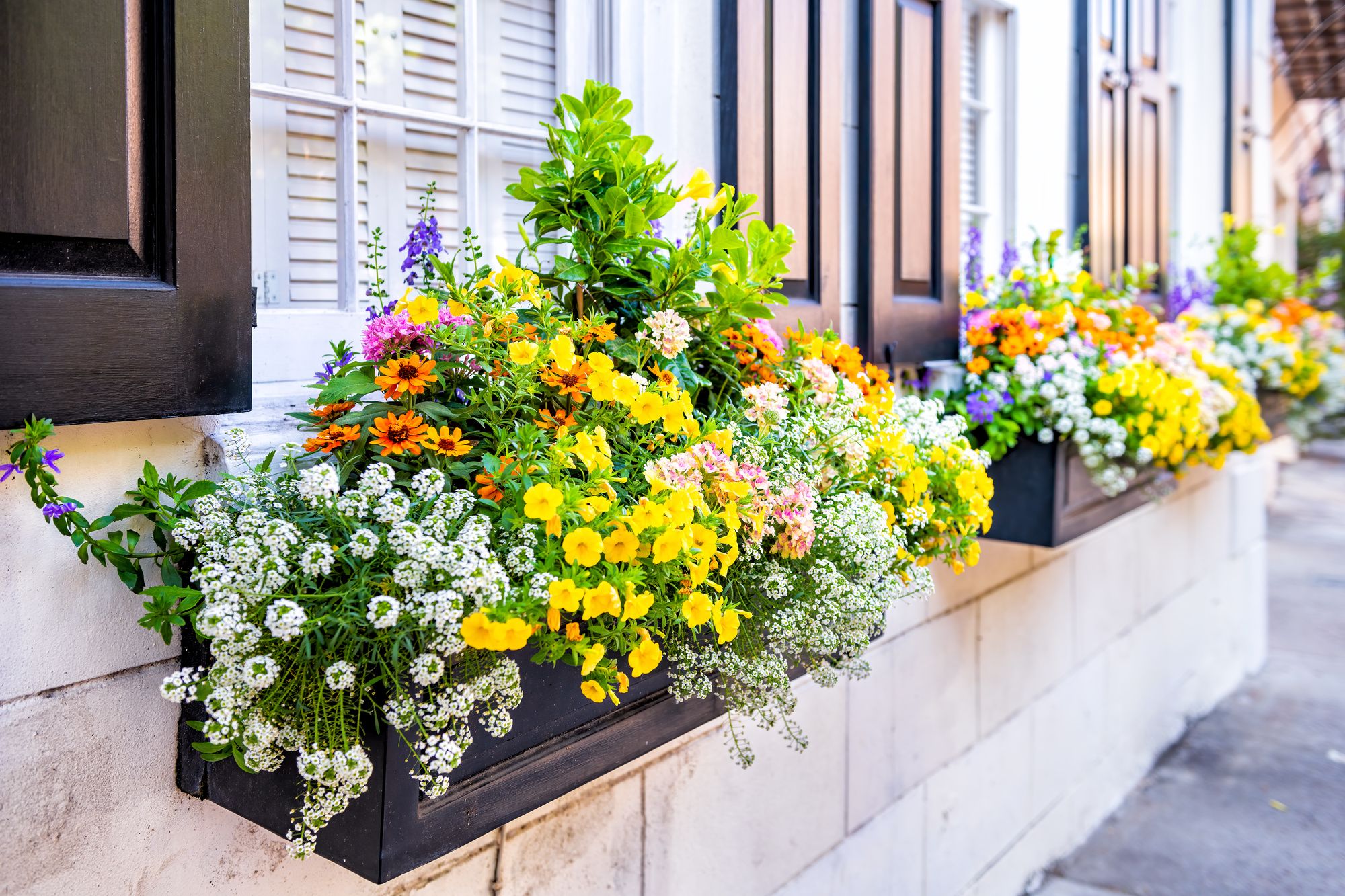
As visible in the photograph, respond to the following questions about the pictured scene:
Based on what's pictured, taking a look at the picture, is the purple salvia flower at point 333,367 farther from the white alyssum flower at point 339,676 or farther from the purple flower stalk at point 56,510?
the white alyssum flower at point 339,676

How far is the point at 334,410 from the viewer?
1376 millimetres

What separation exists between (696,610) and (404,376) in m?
0.50

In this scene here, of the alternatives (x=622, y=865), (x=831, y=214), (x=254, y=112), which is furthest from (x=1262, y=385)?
(x=254, y=112)

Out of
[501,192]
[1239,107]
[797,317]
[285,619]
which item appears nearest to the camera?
[285,619]

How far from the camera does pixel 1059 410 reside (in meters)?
2.64

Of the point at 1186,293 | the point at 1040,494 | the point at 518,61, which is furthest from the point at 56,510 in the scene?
the point at 1186,293

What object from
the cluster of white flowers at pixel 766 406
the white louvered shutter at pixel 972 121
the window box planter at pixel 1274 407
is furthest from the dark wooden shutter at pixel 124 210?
the window box planter at pixel 1274 407

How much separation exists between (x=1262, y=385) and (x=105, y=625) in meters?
4.45

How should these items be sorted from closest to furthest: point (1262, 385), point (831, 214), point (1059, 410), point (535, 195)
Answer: point (535, 195) → point (831, 214) → point (1059, 410) → point (1262, 385)

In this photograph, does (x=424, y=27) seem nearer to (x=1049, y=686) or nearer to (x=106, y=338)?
(x=106, y=338)

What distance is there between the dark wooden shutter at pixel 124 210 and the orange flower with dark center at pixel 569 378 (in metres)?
0.40

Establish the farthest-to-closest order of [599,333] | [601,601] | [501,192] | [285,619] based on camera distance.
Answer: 1. [501,192]
2. [599,333]
3. [601,601]
4. [285,619]

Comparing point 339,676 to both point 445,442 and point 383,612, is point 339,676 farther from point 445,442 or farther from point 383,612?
point 445,442

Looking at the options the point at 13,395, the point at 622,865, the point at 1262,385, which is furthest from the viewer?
the point at 1262,385
